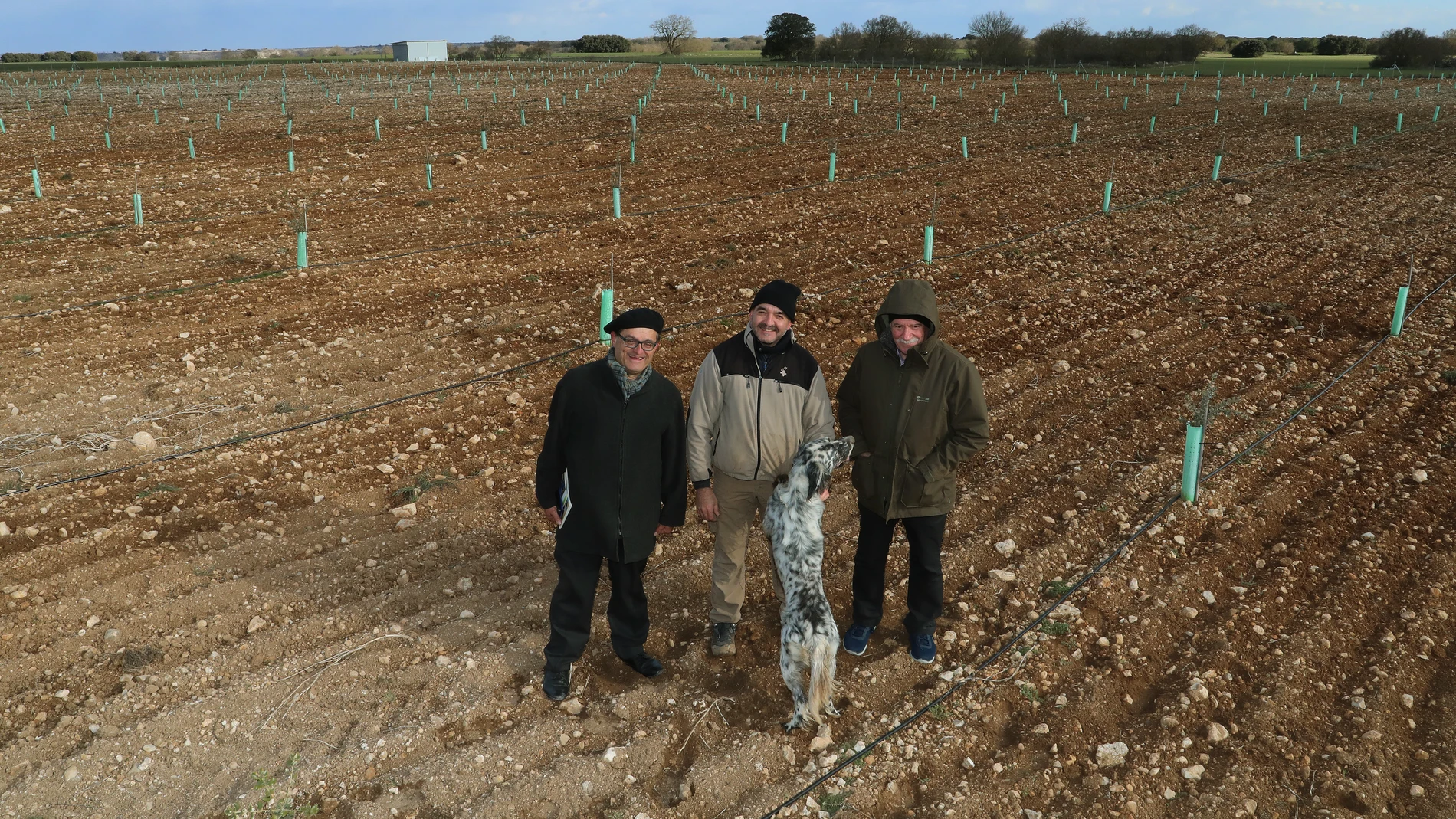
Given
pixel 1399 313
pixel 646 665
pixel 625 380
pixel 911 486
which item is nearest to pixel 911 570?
pixel 911 486

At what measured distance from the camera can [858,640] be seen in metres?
4.59

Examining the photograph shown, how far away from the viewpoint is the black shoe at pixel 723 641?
15.0 ft

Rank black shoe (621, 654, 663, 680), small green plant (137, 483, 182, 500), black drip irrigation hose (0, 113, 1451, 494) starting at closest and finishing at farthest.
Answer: black shoe (621, 654, 663, 680) < small green plant (137, 483, 182, 500) < black drip irrigation hose (0, 113, 1451, 494)

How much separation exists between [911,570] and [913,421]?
0.75 metres

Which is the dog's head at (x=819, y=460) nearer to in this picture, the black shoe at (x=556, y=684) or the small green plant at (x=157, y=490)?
the black shoe at (x=556, y=684)

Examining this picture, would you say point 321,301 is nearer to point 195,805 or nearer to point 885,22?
point 195,805

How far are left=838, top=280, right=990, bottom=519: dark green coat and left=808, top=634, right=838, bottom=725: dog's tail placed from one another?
65 cm

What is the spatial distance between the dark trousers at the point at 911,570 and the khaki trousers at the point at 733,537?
0.42 m

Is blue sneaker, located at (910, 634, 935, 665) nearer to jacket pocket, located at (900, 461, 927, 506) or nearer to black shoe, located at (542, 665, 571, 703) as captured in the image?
jacket pocket, located at (900, 461, 927, 506)

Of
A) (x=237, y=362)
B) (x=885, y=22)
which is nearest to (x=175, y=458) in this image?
(x=237, y=362)

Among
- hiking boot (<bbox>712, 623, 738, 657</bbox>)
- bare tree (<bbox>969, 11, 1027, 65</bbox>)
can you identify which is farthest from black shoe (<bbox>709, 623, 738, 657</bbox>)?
bare tree (<bbox>969, 11, 1027, 65</bbox>)

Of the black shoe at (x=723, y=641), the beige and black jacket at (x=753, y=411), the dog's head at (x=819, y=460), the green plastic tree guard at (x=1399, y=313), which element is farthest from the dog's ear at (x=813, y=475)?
the green plastic tree guard at (x=1399, y=313)

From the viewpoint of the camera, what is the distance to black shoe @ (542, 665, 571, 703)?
13.9 feet

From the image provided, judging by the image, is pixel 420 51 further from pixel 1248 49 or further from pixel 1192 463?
pixel 1192 463
